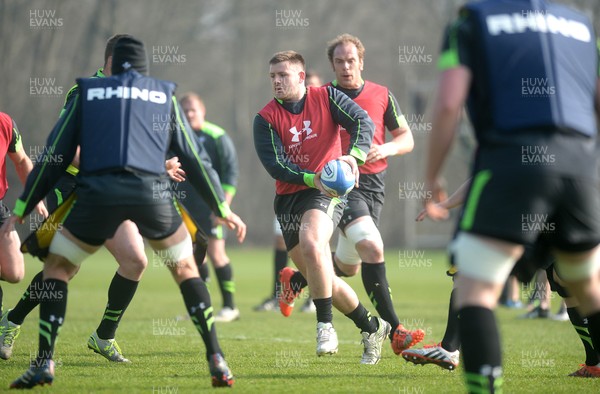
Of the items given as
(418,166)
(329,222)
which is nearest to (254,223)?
(418,166)

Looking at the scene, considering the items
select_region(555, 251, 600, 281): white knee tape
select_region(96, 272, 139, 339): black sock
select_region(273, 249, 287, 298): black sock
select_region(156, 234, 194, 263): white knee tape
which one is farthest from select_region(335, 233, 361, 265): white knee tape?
select_region(273, 249, 287, 298): black sock

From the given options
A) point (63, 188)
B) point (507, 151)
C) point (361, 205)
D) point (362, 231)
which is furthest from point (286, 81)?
point (507, 151)

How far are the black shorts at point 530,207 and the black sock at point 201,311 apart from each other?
199 cm

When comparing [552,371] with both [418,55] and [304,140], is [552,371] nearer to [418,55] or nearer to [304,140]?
[304,140]

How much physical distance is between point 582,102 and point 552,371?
3.14 meters

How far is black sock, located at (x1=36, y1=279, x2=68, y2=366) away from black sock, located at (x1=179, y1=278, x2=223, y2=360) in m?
0.76

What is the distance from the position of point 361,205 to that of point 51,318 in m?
3.15

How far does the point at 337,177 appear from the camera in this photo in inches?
257

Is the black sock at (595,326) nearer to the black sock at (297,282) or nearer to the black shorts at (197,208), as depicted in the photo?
the black sock at (297,282)

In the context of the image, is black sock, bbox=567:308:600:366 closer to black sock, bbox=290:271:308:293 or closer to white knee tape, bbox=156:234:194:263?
black sock, bbox=290:271:308:293

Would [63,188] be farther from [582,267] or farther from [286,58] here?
[582,267]

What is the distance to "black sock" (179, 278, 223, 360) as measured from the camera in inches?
213

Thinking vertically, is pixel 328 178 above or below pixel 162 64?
below

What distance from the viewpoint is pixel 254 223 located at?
40.5 metres
